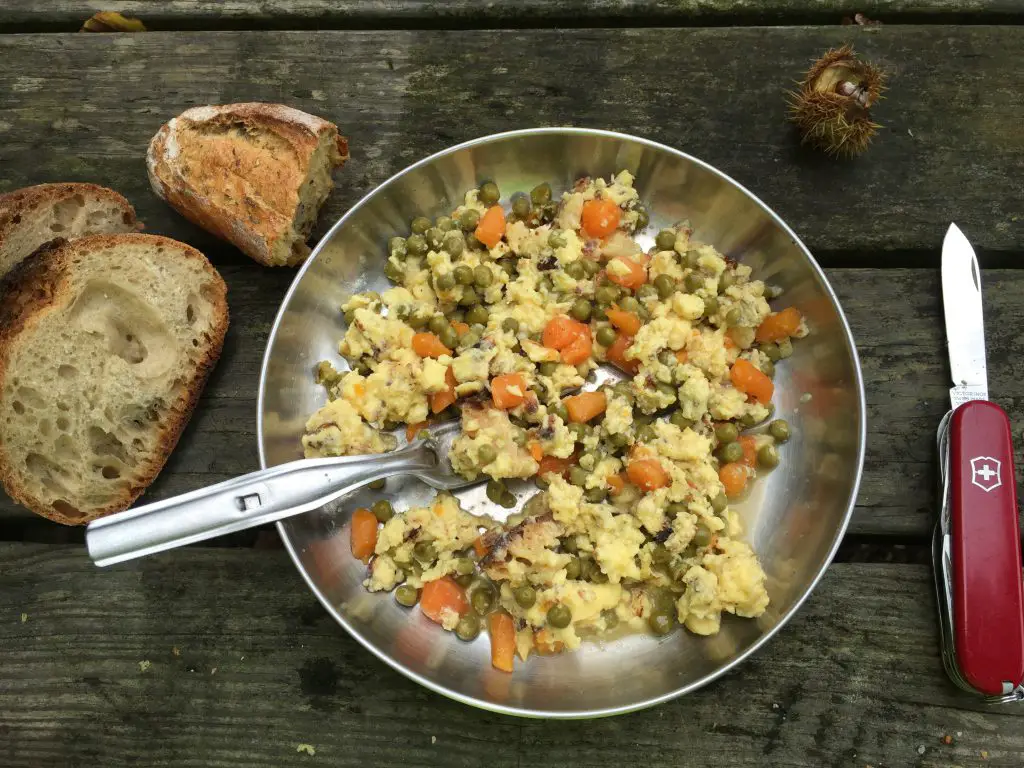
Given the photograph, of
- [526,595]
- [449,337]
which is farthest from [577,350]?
[526,595]

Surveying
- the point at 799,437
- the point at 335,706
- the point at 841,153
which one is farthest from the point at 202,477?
the point at 841,153

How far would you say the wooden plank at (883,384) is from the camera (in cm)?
242

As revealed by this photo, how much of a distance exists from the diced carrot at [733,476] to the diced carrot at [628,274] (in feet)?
2.11

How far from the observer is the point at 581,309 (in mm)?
2309

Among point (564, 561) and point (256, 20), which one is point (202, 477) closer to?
point (564, 561)

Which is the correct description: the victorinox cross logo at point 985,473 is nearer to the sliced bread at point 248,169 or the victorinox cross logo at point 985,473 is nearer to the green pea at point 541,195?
the green pea at point 541,195

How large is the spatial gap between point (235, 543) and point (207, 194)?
3.90 feet

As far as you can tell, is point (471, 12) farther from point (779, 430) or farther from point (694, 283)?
point (779, 430)

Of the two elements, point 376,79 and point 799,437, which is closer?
point 799,437

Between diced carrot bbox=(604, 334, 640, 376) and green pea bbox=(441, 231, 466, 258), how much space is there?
0.58 m

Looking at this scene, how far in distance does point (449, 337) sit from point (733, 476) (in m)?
0.99

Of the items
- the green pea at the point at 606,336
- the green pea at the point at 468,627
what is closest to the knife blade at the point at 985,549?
the green pea at the point at 606,336

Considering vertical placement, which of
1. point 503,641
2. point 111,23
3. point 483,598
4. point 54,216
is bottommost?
point 503,641

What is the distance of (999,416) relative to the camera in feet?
7.47
